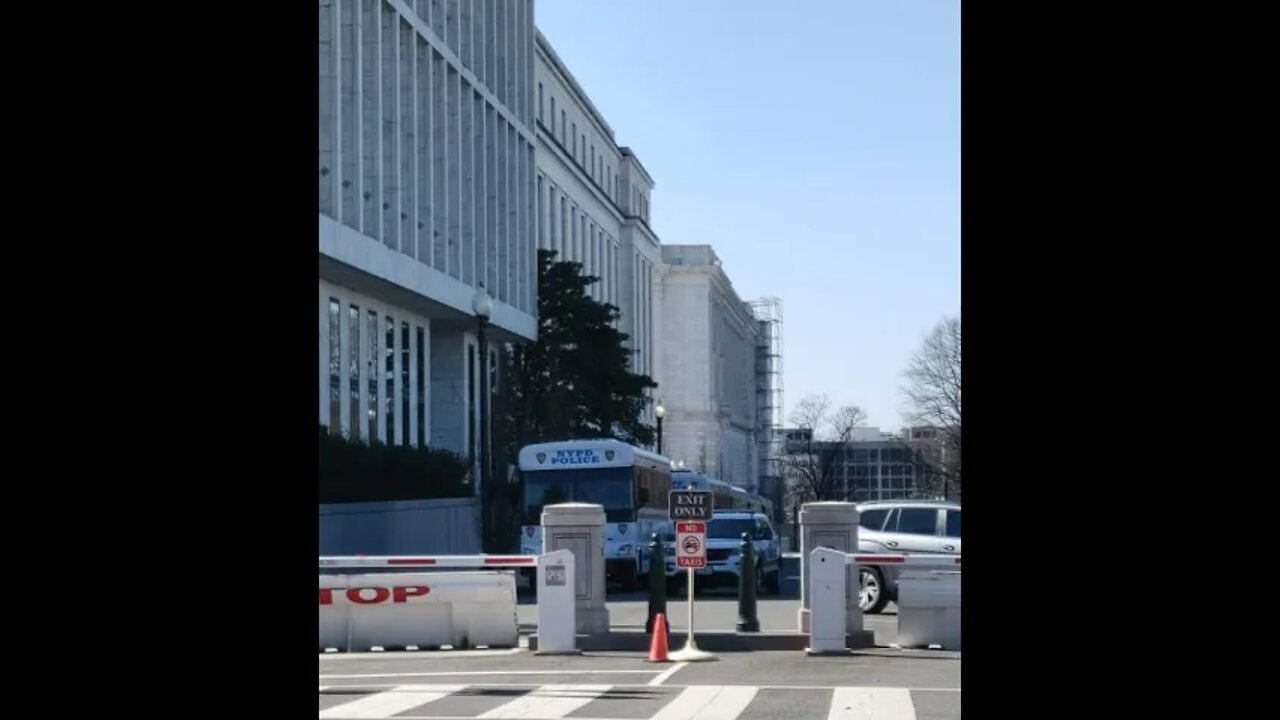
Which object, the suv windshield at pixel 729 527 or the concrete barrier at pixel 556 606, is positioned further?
the suv windshield at pixel 729 527

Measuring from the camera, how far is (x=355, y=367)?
45156 millimetres

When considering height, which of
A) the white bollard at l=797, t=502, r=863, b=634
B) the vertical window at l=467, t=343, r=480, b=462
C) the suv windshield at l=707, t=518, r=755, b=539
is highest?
the vertical window at l=467, t=343, r=480, b=462

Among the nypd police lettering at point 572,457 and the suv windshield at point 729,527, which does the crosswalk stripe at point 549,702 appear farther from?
the nypd police lettering at point 572,457

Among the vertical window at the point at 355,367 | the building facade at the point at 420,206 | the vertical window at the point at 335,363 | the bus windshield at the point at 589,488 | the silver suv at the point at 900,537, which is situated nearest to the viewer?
the silver suv at the point at 900,537

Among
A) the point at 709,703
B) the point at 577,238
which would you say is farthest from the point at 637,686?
the point at 577,238

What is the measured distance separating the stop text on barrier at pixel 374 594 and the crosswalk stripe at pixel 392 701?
185 inches

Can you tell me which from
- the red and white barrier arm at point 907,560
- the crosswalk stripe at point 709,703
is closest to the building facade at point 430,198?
the red and white barrier arm at point 907,560

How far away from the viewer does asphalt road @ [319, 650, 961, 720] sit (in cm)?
1422

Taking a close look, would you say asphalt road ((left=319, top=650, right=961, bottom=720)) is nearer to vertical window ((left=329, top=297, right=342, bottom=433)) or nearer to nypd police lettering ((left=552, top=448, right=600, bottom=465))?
nypd police lettering ((left=552, top=448, right=600, bottom=465))

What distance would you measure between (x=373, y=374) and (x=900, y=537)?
22457mm

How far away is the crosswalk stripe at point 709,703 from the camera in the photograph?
Answer: 547 inches

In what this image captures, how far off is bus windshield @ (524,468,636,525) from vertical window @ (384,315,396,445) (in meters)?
11.6

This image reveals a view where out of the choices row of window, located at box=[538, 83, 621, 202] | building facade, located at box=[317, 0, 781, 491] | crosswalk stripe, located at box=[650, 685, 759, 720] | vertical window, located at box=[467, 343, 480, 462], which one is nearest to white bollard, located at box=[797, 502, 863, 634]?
crosswalk stripe, located at box=[650, 685, 759, 720]
